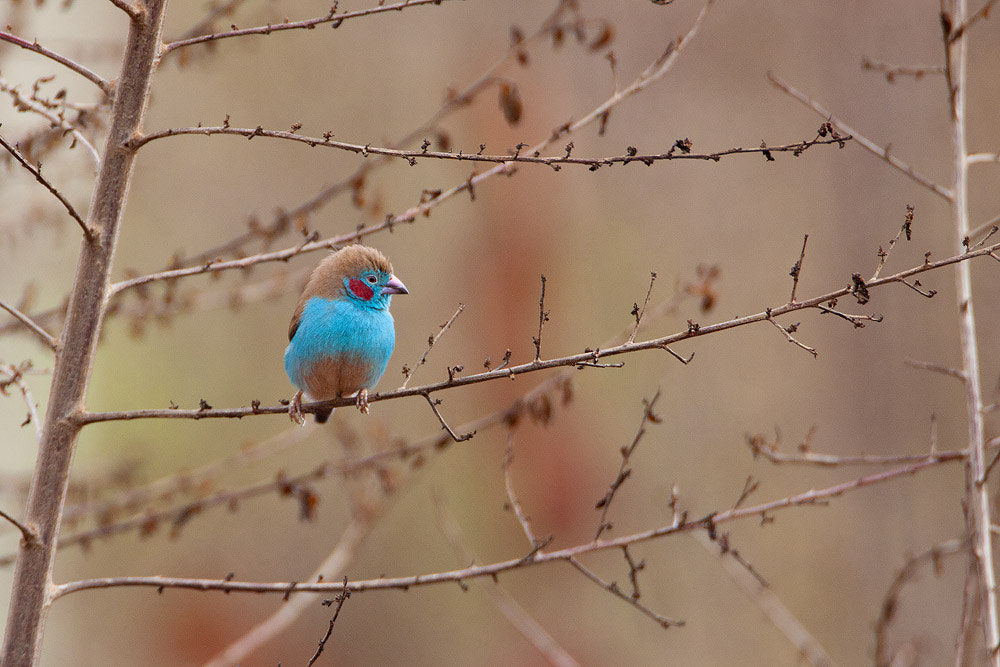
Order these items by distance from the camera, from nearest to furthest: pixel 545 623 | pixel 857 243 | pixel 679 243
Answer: pixel 857 243
pixel 545 623
pixel 679 243

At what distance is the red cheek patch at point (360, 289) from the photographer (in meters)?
4.51

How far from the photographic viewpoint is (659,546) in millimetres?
12125

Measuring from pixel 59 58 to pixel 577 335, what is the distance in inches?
393

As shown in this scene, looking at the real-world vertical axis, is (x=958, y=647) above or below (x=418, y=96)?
below

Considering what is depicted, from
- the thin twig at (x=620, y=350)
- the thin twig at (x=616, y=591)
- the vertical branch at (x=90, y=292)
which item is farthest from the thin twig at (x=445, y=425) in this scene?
the vertical branch at (x=90, y=292)

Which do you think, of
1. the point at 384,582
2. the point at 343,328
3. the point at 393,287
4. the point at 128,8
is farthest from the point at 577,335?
the point at 128,8

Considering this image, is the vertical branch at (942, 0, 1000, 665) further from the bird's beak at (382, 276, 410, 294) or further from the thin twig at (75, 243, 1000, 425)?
the bird's beak at (382, 276, 410, 294)

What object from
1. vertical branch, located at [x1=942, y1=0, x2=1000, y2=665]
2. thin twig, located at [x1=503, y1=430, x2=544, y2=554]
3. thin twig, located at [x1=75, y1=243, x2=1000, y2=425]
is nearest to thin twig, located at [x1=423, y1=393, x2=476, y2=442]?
thin twig, located at [x1=75, y1=243, x2=1000, y2=425]

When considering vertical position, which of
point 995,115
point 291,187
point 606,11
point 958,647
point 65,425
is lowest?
point 958,647

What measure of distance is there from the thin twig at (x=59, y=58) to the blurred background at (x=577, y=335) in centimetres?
710

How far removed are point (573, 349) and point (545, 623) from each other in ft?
10.8

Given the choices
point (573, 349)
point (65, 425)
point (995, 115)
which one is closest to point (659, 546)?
point (573, 349)

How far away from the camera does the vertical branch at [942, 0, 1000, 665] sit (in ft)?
10.2

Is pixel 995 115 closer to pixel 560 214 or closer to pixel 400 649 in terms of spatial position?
pixel 560 214
